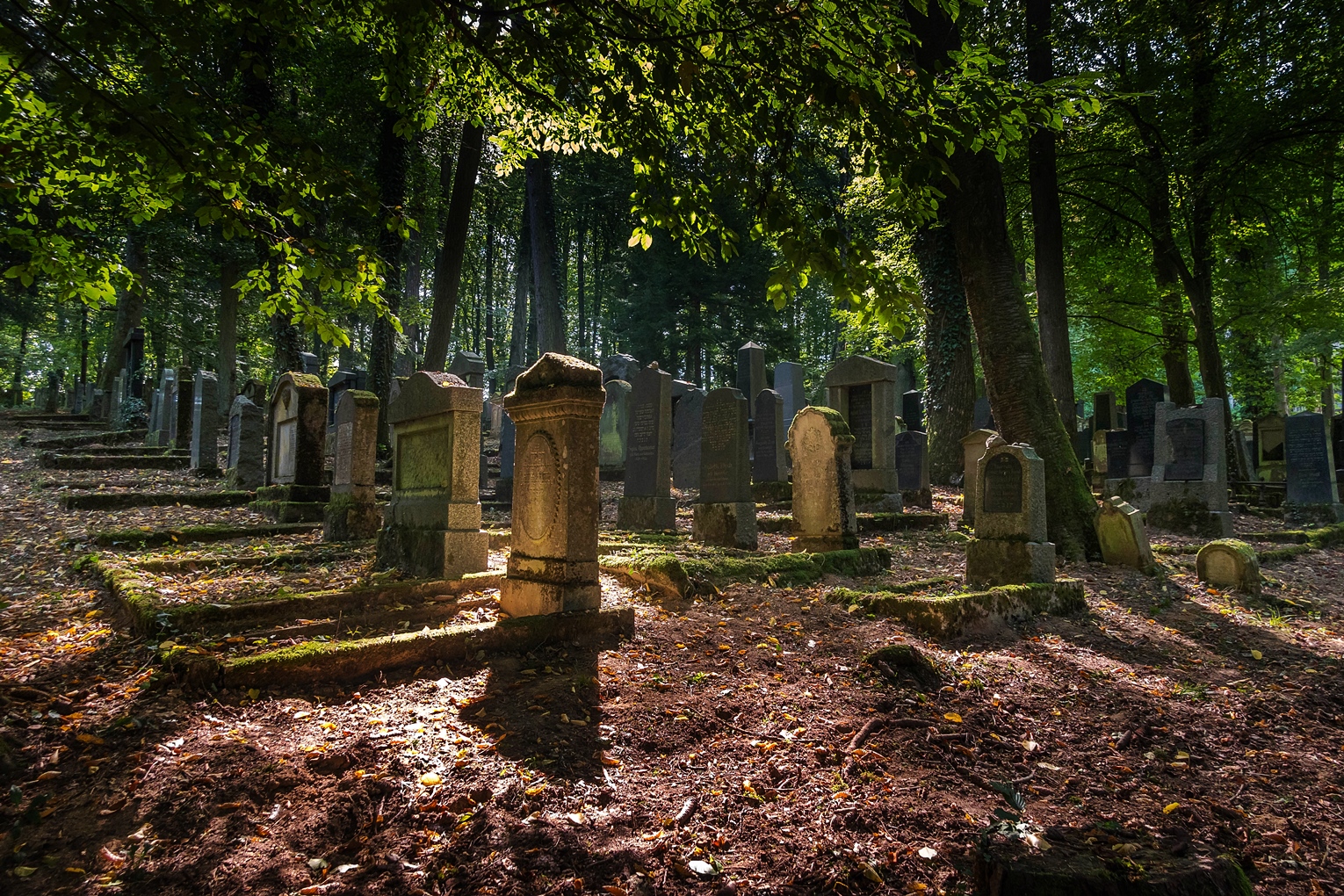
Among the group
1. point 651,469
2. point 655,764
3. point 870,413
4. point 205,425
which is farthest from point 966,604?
point 205,425

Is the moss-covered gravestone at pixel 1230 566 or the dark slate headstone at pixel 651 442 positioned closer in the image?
the moss-covered gravestone at pixel 1230 566

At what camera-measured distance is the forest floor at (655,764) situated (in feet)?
7.76

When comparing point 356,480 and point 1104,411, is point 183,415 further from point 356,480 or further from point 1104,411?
point 1104,411

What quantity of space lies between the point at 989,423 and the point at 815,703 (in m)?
17.8

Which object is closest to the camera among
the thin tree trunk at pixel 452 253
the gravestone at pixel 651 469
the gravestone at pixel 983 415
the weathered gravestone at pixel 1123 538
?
the weathered gravestone at pixel 1123 538

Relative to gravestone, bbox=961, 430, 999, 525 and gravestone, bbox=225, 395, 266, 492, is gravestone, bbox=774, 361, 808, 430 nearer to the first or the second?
gravestone, bbox=961, 430, 999, 525

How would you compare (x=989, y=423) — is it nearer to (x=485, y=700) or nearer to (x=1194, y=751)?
(x=1194, y=751)


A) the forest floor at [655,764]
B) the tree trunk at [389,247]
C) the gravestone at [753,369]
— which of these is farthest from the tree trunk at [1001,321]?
the tree trunk at [389,247]

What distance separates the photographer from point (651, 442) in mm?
10102

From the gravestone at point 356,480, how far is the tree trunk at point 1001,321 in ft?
→ 25.0

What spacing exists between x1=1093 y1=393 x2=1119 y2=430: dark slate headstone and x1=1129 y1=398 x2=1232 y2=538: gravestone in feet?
22.5

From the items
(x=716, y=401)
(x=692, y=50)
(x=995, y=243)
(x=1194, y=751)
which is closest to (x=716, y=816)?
(x=1194, y=751)

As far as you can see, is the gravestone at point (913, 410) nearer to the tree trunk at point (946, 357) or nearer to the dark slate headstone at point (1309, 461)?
the tree trunk at point (946, 357)

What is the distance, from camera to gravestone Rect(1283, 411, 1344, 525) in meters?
12.0
